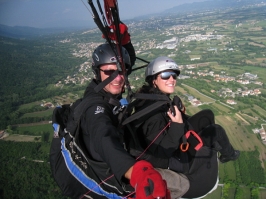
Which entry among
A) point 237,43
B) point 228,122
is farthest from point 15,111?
point 237,43

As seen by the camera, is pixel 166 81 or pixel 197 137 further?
pixel 166 81

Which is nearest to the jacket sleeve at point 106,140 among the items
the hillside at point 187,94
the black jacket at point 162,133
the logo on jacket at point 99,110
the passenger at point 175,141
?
the logo on jacket at point 99,110

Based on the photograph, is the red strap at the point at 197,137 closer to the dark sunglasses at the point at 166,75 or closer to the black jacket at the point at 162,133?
the black jacket at the point at 162,133

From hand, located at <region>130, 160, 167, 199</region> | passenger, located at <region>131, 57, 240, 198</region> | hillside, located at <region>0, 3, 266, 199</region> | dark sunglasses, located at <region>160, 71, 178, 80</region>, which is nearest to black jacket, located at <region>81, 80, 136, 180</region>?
hand, located at <region>130, 160, 167, 199</region>

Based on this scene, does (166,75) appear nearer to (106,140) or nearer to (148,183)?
(106,140)

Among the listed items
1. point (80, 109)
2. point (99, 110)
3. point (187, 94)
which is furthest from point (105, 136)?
point (187, 94)

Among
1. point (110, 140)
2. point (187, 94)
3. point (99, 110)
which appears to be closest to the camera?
point (110, 140)
